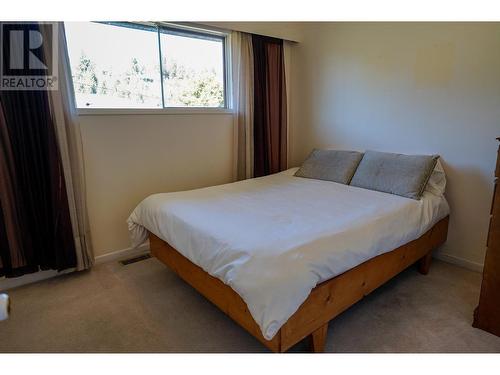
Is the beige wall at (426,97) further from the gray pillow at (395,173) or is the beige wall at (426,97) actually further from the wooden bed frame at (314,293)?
the wooden bed frame at (314,293)

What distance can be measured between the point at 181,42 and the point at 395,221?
2.31 meters

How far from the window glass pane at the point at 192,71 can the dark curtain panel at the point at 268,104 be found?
14.8 inches

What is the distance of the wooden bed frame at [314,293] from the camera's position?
1.42 meters

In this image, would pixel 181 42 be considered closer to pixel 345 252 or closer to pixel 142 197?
pixel 142 197

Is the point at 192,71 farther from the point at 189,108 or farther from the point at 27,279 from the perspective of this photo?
the point at 27,279

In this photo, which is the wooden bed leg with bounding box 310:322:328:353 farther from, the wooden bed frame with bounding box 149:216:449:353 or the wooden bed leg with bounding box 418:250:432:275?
the wooden bed leg with bounding box 418:250:432:275

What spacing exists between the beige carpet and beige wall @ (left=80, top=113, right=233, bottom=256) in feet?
1.74

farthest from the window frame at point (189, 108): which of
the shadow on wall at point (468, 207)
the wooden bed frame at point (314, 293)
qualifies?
the shadow on wall at point (468, 207)

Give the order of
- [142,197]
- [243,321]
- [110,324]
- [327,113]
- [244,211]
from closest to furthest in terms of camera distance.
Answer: [243,321] → [110,324] → [244,211] → [142,197] → [327,113]

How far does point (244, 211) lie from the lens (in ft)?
6.51

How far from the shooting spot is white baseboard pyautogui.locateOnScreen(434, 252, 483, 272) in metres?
2.45

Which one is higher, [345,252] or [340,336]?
[345,252]

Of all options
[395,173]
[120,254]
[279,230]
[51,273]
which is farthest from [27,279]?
[395,173]
